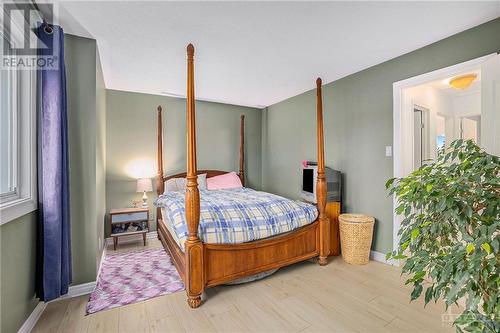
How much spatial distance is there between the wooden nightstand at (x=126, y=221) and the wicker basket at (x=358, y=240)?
2.77 m

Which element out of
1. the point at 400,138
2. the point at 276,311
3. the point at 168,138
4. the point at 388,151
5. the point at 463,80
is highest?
the point at 463,80

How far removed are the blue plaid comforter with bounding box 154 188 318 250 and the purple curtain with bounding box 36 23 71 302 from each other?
930mm

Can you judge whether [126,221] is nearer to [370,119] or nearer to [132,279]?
[132,279]

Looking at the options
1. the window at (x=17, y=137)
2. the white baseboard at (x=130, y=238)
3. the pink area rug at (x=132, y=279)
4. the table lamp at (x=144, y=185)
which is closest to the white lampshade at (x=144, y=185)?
the table lamp at (x=144, y=185)

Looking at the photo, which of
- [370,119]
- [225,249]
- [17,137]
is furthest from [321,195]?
[17,137]

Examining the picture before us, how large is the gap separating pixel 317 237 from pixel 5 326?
267 centimetres

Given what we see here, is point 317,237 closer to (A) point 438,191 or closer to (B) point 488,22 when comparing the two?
(A) point 438,191

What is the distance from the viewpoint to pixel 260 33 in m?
2.25

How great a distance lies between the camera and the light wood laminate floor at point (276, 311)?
178cm

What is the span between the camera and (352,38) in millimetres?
2340

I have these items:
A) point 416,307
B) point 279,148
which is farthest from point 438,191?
point 279,148

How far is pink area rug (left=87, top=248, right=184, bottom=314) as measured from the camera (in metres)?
2.16

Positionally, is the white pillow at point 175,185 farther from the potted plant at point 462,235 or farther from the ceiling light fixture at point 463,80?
the ceiling light fixture at point 463,80

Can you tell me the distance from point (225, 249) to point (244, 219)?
35cm
